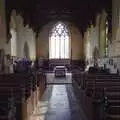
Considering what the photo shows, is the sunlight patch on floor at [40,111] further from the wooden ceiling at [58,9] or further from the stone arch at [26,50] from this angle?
the stone arch at [26,50]

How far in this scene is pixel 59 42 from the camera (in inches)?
1091

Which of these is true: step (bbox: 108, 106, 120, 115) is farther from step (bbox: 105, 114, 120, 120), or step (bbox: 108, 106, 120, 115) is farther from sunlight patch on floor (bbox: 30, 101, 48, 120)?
sunlight patch on floor (bbox: 30, 101, 48, 120)

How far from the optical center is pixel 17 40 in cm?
1766

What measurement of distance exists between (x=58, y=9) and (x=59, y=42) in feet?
24.3

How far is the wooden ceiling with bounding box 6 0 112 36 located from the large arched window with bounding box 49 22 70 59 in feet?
3.82

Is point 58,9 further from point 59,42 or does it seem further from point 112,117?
point 112,117

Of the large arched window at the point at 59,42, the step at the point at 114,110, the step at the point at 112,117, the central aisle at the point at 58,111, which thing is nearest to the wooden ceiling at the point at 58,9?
the large arched window at the point at 59,42

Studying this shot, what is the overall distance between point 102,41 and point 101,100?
1290 centimetres

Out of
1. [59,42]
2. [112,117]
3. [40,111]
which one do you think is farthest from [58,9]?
[112,117]

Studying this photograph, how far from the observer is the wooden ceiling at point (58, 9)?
46.7 ft

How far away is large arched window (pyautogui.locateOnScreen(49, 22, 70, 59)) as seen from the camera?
2738 cm

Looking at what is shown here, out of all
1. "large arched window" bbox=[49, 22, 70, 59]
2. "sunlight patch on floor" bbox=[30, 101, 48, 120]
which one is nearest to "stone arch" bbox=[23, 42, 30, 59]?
"large arched window" bbox=[49, 22, 70, 59]

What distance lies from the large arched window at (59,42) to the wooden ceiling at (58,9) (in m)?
1.16

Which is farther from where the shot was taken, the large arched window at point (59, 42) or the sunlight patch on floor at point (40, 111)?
the large arched window at point (59, 42)
